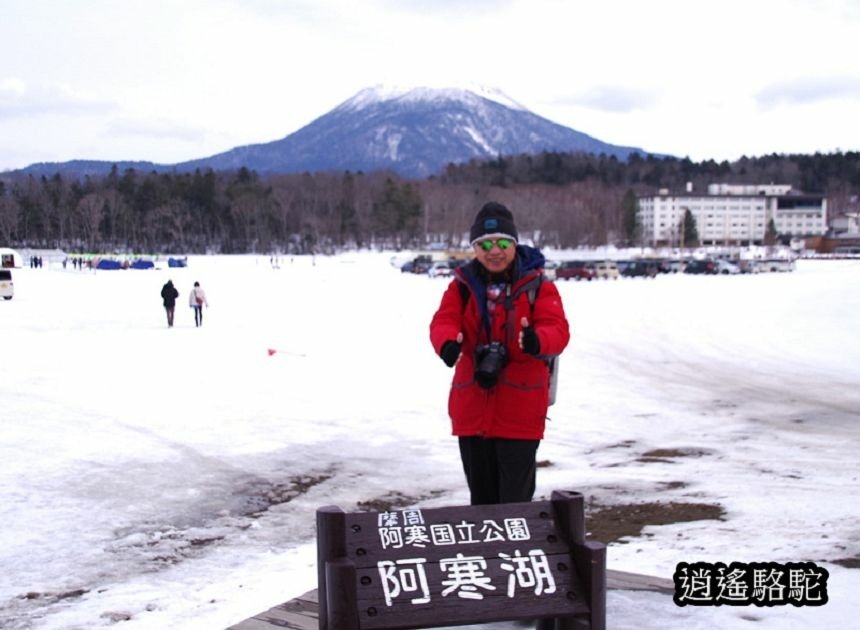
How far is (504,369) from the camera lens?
4453 millimetres

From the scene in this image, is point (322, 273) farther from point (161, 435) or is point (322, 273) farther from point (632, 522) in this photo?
point (632, 522)

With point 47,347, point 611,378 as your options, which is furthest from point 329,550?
point 47,347

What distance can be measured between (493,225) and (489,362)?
73cm

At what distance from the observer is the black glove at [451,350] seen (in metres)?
4.36

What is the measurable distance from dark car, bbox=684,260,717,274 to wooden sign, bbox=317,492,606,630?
77014 mm

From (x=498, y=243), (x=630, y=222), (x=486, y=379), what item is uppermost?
(x=630, y=222)

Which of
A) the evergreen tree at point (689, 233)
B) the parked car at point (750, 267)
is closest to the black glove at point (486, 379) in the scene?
the parked car at point (750, 267)

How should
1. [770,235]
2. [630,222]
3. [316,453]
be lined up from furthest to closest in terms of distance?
[770,235]
[630,222]
[316,453]

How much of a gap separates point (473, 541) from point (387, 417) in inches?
386

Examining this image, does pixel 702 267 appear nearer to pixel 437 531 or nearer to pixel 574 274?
pixel 574 274

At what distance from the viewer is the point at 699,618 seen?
4.53 m

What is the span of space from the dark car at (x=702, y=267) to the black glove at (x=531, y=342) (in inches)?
3014

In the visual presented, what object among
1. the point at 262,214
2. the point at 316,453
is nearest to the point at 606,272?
the point at 316,453

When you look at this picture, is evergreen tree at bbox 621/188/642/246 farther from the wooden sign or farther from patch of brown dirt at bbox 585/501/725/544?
the wooden sign
